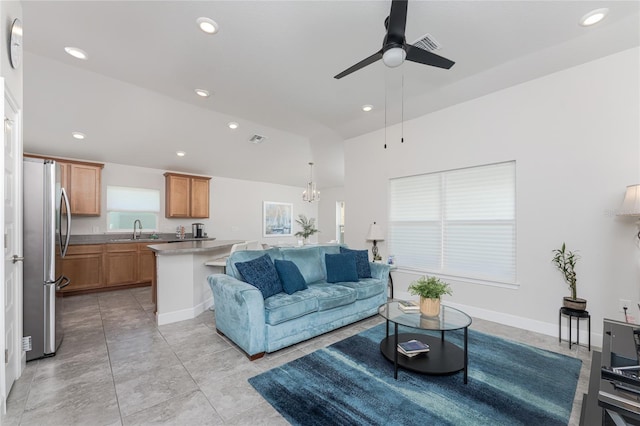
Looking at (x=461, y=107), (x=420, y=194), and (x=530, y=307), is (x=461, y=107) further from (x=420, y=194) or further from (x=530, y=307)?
(x=530, y=307)

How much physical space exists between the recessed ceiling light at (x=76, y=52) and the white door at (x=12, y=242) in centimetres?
139

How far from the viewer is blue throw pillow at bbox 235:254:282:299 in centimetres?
288

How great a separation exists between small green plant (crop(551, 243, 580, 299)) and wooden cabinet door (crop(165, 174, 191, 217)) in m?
6.63

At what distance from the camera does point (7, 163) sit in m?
1.99

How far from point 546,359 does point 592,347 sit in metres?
0.73

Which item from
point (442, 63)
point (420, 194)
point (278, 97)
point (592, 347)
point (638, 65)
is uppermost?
point (278, 97)

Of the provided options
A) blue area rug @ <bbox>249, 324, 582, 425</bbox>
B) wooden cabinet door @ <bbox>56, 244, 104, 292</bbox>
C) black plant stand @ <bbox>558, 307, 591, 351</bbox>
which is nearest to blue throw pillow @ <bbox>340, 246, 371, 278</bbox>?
blue area rug @ <bbox>249, 324, 582, 425</bbox>

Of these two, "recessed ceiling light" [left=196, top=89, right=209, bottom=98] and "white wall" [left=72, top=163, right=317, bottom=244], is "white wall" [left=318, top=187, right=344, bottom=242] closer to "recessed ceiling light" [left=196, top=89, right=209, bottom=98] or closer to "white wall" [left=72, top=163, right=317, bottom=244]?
"white wall" [left=72, top=163, right=317, bottom=244]

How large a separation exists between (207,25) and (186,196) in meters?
4.51

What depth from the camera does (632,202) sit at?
2.42m

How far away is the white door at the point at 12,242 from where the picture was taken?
199 cm

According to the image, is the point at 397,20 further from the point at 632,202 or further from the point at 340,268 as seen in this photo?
the point at 340,268

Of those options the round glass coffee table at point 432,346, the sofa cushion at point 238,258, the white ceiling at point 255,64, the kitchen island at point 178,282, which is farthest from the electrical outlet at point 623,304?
the kitchen island at point 178,282

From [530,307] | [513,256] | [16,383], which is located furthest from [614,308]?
[16,383]
